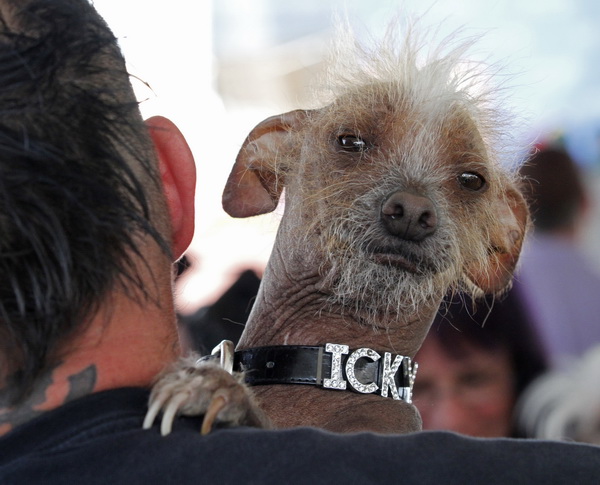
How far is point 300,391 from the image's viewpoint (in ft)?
4.78

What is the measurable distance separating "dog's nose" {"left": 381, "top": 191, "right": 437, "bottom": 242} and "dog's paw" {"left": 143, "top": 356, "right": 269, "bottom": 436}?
457mm

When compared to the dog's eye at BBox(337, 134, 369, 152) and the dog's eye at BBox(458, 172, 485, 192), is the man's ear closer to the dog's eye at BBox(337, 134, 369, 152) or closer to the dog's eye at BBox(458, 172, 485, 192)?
the dog's eye at BBox(337, 134, 369, 152)

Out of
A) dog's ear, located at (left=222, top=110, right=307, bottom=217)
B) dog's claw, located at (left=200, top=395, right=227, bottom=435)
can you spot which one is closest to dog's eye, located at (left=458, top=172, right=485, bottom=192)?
dog's ear, located at (left=222, top=110, right=307, bottom=217)

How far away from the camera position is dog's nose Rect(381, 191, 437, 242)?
150 cm

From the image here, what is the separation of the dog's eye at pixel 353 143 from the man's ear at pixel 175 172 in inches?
24.2

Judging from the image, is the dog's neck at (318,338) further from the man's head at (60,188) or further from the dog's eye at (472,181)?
the man's head at (60,188)

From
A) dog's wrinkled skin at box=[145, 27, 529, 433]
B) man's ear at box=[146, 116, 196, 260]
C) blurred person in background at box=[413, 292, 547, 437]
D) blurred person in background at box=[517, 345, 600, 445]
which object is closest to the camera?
man's ear at box=[146, 116, 196, 260]

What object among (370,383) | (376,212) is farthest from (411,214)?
(370,383)

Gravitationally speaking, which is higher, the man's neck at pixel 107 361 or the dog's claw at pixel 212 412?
the man's neck at pixel 107 361

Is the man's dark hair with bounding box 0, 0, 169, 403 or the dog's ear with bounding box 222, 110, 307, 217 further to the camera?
the dog's ear with bounding box 222, 110, 307, 217

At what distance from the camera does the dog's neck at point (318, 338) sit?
1435mm

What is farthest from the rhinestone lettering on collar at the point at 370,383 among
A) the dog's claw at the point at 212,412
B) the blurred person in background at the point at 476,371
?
the blurred person in background at the point at 476,371

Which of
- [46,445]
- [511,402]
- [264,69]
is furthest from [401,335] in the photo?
[264,69]

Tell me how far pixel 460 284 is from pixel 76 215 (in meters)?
1.16
